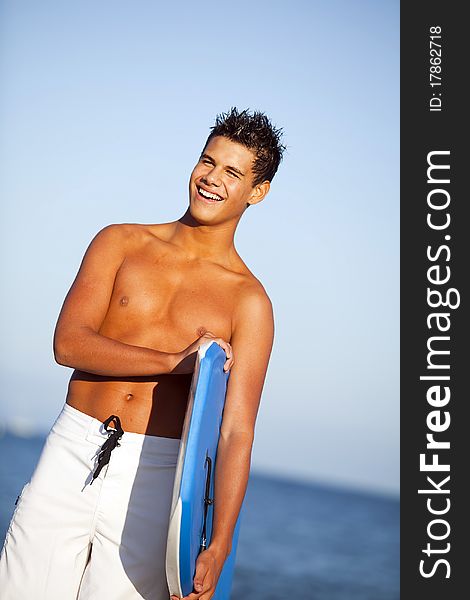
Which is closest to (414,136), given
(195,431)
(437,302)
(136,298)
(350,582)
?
(437,302)

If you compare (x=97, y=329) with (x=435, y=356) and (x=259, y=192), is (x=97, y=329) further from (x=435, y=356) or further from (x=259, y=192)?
(x=435, y=356)

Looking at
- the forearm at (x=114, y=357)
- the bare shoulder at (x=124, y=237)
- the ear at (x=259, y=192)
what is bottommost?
the forearm at (x=114, y=357)

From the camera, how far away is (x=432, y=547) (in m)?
5.59

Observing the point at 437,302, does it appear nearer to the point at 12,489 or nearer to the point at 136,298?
the point at 136,298

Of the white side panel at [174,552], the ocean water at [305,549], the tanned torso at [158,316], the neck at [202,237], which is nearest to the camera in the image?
the white side panel at [174,552]

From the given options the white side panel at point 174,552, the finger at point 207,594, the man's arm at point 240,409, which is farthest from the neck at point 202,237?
the finger at point 207,594

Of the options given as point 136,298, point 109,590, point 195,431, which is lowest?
point 109,590

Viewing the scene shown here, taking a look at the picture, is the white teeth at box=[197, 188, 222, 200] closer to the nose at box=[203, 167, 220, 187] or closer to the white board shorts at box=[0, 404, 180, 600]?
the nose at box=[203, 167, 220, 187]

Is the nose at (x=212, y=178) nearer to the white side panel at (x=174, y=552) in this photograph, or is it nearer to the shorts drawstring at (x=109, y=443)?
the shorts drawstring at (x=109, y=443)

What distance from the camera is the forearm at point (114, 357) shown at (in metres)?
3.28

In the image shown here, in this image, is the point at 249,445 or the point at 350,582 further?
the point at 350,582

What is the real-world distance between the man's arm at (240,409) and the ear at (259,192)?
15.3 inches

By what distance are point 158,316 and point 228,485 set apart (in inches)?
26.2

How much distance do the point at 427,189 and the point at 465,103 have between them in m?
0.66
